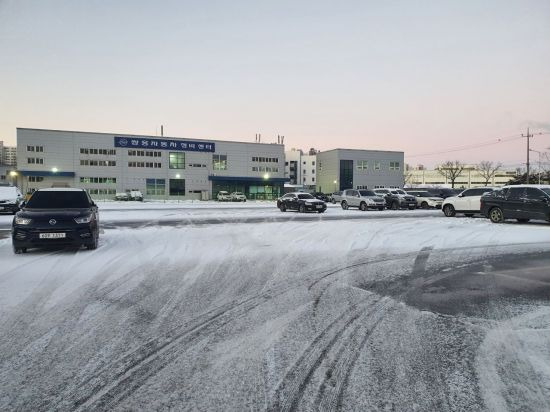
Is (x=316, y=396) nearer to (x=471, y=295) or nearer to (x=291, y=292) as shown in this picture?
(x=291, y=292)

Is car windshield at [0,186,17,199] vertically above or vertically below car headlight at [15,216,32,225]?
above

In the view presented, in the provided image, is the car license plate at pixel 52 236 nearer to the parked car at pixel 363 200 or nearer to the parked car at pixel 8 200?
the parked car at pixel 8 200

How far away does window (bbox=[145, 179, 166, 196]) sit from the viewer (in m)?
66.6

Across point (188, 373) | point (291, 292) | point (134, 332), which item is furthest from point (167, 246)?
point (188, 373)

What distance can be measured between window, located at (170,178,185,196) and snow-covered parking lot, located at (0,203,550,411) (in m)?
60.7

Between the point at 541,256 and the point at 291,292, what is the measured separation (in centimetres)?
693

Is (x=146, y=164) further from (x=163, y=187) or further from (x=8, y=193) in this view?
(x=8, y=193)

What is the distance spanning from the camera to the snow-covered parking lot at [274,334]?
2.93m

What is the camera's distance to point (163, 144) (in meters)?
67.4

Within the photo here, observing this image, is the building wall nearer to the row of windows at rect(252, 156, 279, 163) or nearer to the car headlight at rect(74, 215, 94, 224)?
the row of windows at rect(252, 156, 279, 163)

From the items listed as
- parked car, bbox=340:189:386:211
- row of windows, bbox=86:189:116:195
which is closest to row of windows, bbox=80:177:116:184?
row of windows, bbox=86:189:116:195

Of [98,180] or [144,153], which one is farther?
[144,153]

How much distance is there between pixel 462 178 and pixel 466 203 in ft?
484

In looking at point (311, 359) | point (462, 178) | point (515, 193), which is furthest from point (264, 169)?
point (462, 178)
